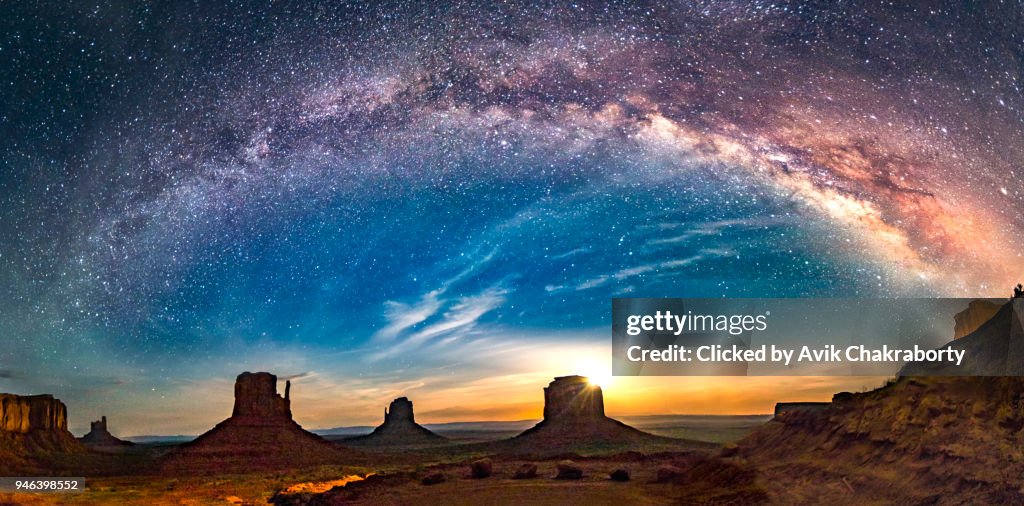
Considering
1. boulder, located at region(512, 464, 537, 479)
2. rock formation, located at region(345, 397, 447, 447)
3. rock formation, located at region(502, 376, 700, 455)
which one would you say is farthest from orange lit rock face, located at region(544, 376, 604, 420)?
boulder, located at region(512, 464, 537, 479)

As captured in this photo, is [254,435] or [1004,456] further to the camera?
[254,435]

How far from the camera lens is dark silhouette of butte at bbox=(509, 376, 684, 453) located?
115m

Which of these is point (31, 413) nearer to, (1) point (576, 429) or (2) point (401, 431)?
(2) point (401, 431)

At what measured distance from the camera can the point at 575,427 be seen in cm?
12175

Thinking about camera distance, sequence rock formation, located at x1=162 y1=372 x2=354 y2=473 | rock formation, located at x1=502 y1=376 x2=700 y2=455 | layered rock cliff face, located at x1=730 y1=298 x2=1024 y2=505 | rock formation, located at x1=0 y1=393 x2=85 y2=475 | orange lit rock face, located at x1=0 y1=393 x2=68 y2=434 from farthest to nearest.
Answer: rock formation, located at x1=502 y1=376 x2=700 y2=455 < orange lit rock face, located at x1=0 y1=393 x2=68 y2=434 < rock formation, located at x1=0 y1=393 x2=85 y2=475 < rock formation, located at x1=162 y1=372 x2=354 y2=473 < layered rock cliff face, located at x1=730 y1=298 x2=1024 y2=505

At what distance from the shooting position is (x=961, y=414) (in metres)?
30.5

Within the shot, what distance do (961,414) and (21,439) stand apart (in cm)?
12102

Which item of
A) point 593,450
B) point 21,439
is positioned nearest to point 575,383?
point 593,450

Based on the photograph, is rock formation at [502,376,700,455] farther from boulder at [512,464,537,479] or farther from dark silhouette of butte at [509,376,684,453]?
boulder at [512,464,537,479]

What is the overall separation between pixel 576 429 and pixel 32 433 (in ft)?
297

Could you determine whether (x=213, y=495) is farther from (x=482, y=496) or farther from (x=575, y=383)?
(x=575, y=383)

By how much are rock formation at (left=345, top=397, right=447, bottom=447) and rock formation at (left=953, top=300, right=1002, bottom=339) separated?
381ft

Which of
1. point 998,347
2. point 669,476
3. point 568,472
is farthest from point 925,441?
point 568,472

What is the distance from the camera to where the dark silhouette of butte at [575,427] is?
377ft
